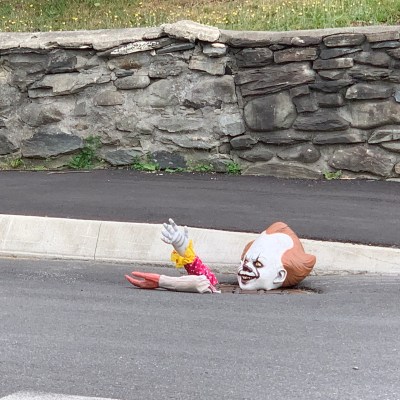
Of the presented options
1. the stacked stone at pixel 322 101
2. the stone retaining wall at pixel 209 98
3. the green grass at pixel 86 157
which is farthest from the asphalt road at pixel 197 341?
the green grass at pixel 86 157

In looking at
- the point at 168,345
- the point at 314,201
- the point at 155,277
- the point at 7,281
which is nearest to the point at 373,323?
the point at 168,345

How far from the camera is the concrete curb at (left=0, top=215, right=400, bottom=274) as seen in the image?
862cm

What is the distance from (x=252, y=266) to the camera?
7.83 metres

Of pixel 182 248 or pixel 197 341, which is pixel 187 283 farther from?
pixel 197 341

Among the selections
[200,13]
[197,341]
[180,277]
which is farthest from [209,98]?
[197,341]

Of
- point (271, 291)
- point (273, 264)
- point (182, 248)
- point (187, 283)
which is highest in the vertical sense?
point (182, 248)

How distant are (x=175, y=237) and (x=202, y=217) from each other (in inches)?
79.0

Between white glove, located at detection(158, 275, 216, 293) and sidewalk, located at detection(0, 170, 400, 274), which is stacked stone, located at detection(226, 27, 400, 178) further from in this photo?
white glove, located at detection(158, 275, 216, 293)

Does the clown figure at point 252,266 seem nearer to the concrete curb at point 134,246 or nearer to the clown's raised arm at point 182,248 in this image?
the clown's raised arm at point 182,248

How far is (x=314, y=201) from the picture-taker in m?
10.2

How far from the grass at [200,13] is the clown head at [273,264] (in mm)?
4668

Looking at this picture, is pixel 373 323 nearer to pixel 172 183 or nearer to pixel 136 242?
pixel 136 242

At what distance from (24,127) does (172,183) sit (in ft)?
7.10

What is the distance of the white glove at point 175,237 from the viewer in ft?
25.1
